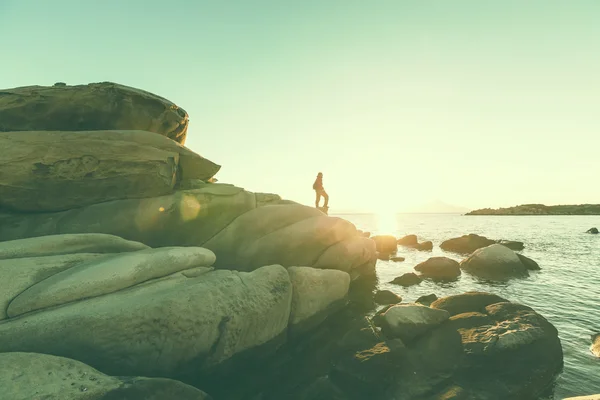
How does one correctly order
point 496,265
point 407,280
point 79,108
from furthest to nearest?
point 496,265 < point 407,280 < point 79,108

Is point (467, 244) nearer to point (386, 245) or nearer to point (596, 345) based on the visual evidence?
point (386, 245)

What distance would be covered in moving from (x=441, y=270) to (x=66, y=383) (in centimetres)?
2123

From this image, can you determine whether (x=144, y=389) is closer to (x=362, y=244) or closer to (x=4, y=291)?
(x=4, y=291)

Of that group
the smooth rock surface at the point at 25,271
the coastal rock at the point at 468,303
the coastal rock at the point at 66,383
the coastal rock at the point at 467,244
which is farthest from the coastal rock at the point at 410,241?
the coastal rock at the point at 66,383

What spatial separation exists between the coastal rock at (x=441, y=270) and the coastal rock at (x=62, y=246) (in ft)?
61.3

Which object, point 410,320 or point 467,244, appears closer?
point 410,320

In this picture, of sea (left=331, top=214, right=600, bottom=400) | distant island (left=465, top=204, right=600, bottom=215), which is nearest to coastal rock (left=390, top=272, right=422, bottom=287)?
sea (left=331, top=214, right=600, bottom=400)

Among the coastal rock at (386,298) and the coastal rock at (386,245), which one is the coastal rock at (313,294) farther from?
the coastal rock at (386,245)

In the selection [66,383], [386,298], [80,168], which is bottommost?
[386,298]

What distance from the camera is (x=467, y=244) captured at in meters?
34.3

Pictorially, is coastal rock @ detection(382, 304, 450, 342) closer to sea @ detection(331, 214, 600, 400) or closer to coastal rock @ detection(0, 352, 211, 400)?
sea @ detection(331, 214, 600, 400)

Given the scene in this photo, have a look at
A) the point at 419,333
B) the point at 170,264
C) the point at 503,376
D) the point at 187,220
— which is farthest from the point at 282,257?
the point at 503,376

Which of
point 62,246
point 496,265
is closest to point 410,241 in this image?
point 496,265

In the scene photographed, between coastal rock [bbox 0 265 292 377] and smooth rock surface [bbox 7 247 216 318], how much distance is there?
21cm
